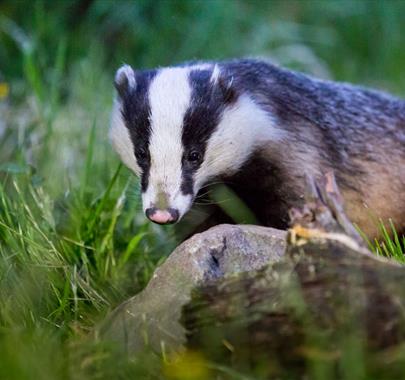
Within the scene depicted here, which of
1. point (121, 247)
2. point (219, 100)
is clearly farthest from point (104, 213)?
point (219, 100)

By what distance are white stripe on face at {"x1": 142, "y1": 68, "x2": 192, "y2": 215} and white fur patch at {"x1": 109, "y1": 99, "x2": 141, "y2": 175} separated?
0.20 meters

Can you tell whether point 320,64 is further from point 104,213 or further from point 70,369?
point 70,369

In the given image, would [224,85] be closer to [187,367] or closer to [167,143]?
[167,143]

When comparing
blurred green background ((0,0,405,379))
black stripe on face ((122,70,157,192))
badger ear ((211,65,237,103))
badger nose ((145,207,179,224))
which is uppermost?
badger ear ((211,65,237,103))

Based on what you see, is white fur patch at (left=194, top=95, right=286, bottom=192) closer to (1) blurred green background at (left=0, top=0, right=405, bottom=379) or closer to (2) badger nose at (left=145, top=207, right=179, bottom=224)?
(2) badger nose at (left=145, top=207, right=179, bottom=224)

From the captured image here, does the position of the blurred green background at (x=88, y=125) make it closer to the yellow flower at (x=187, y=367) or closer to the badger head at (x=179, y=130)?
the yellow flower at (x=187, y=367)

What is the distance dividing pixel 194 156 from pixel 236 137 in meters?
0.24

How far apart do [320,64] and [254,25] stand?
1.97 ft

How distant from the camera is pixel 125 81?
13.4 ft

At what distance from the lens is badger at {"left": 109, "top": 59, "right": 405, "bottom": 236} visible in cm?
373

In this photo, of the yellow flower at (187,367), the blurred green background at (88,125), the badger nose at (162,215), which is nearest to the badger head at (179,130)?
the badger nose at (162,215)

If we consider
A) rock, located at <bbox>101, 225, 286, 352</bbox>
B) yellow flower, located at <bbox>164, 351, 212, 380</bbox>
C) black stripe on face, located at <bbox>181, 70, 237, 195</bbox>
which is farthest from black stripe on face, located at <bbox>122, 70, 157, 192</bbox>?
yellow flower, located at <bbox>164, 351, 212, 380</bbox>

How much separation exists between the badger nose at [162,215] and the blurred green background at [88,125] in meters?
0.35

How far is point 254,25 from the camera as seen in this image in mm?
7461
